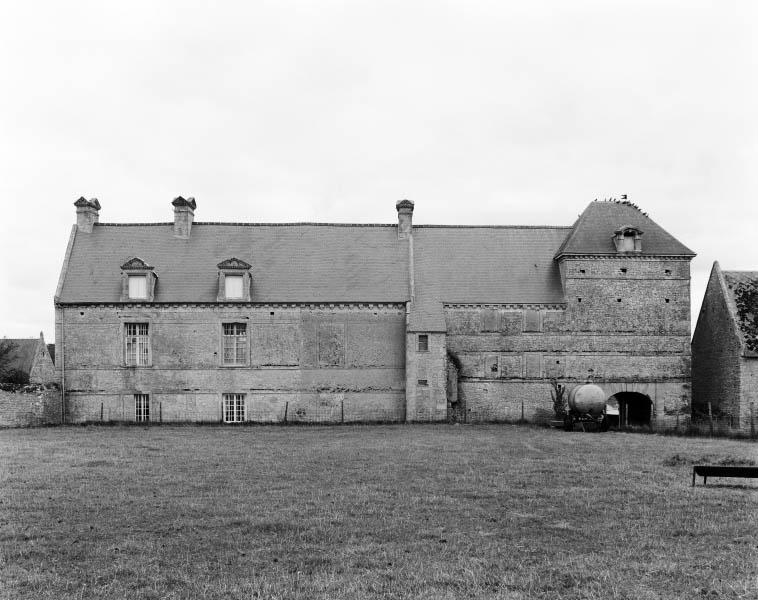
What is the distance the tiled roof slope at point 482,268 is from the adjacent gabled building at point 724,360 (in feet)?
27.8

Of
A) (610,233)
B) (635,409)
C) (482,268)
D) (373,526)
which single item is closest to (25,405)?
(482,268)

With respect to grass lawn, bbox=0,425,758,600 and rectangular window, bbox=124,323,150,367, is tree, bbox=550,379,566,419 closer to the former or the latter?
grass lawn, bbox=0,425,758,600

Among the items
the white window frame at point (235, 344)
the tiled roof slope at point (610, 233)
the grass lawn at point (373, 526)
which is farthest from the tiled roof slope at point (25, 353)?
the tiled roof slope at point (610, 233)

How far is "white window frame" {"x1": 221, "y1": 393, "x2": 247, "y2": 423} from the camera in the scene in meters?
36.1

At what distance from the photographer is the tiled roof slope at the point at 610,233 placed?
1446 inches

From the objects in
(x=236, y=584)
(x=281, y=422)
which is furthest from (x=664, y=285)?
(x=236, y=584)

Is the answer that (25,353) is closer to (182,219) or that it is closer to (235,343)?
(182,219)

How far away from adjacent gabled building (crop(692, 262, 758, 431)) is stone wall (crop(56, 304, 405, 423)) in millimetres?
16040

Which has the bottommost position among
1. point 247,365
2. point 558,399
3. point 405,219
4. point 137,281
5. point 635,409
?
point 635,409

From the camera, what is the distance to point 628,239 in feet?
120

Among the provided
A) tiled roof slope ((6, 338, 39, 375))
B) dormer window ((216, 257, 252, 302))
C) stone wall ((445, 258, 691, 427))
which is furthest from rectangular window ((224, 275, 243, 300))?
tiled roof slope ((6, 338, 39, 375))

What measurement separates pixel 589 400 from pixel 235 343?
17245mm

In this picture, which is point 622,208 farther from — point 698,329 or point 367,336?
point 367,336

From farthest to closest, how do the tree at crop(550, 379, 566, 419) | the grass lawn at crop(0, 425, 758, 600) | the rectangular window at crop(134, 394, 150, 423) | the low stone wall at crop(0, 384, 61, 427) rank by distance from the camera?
the rectangular window at crop(134, 394, 150, 423)
the tree at crop(550, 379, 566, 419)
the low stone wall at crop(0, 384, 61, 427)
the grass lawn at crop(0, 425, 758, 600)
